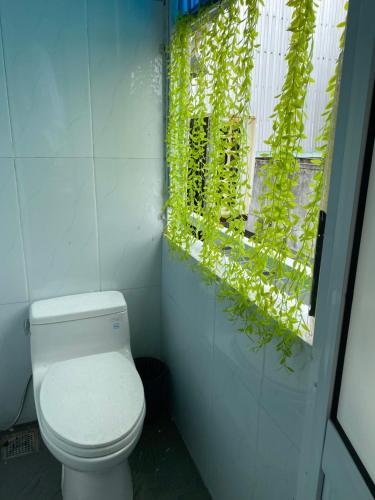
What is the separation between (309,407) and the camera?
70 centimetres

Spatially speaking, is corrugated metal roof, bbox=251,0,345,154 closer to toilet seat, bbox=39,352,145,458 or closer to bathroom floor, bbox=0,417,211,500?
toilet seat, bbox=39,352,145,458

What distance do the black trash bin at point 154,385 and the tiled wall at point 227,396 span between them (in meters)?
0.06

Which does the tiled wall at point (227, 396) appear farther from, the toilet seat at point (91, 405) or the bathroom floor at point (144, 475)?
the toilet seat at point (91, 405)

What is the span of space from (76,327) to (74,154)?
2.60ft

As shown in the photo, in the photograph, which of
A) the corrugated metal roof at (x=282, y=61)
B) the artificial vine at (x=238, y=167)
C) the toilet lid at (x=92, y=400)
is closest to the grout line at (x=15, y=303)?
the toilet lid at (x=92, y=400)

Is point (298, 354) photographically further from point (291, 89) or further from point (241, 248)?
point (291, 89)

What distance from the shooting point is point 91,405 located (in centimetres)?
142

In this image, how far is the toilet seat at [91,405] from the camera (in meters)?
1.30

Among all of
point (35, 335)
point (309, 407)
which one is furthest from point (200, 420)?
point (309, 407)

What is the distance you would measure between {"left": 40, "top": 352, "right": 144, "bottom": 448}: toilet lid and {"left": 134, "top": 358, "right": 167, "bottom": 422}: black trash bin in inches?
11.6

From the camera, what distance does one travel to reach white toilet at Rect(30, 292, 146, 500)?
1309 millimetres

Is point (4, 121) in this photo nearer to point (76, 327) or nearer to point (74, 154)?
point (74, 154)

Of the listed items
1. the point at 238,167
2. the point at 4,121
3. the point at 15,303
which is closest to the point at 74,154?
the point at 4,121

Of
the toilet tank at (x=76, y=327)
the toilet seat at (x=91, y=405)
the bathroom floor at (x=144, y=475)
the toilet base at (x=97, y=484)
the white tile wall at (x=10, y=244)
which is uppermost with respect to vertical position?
the white tile wall at (x=10, y=244)
